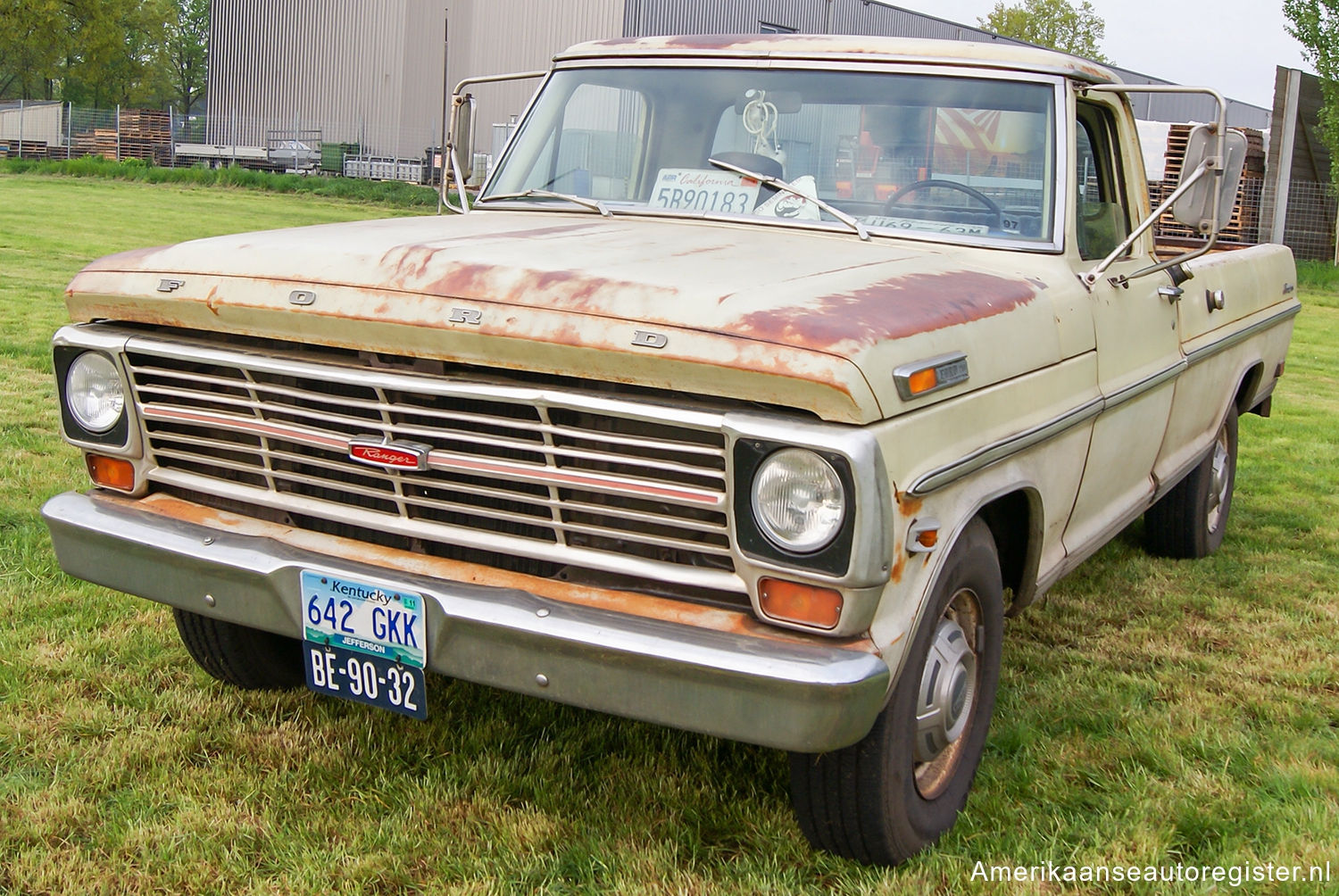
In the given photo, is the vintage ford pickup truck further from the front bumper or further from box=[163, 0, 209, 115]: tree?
box=[163, 0, 209, 115]: tree

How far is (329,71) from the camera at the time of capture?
1465 inches

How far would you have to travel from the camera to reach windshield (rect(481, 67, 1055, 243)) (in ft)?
12.0

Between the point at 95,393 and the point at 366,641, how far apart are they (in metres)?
1.07

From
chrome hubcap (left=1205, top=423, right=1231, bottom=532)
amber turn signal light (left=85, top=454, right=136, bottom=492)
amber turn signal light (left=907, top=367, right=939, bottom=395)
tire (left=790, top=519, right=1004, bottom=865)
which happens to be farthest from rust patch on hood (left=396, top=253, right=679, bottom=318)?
chrome hubcap (left=1205, top=423, right=1231, bottom=532)

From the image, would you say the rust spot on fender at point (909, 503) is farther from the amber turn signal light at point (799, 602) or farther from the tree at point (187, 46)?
the tree at point (187, 46)

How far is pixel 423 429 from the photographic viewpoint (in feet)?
8.94

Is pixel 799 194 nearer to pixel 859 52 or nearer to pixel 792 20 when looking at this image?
pixel 859 52

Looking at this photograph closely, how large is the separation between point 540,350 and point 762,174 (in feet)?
5.03

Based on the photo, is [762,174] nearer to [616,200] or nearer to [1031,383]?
[616,200]

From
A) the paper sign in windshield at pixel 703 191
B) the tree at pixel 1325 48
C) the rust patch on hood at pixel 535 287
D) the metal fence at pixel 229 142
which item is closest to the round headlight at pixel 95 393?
the rust patch on hood at pixel 535 287

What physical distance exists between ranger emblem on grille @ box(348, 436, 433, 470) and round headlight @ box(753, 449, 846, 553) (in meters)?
0.75

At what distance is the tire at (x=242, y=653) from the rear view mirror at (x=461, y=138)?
182 centimetres

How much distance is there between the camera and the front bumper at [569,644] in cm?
236

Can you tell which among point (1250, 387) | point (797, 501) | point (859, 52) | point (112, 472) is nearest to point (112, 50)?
point (1250, 387)
